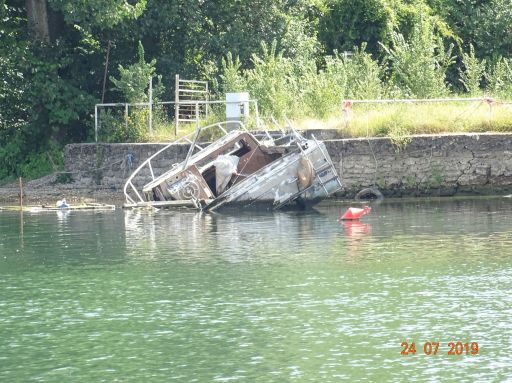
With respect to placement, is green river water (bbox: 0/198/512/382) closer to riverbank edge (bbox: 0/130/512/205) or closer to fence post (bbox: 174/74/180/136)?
riverbank edge (bbox: 0/130/512/205)

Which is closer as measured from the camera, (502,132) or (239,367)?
(239,367)

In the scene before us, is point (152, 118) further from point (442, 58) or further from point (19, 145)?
point (442, 58)

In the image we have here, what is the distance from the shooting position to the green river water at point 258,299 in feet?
44.7

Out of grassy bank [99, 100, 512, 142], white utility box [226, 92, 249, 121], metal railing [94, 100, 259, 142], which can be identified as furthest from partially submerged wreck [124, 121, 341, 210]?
metal railing [94, 100, 259, 142]

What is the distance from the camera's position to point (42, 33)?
38.7m

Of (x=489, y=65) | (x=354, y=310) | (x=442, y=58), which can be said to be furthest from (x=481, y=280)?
(x=489, y=65)

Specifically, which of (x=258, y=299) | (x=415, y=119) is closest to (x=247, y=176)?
(x=415, y=119)

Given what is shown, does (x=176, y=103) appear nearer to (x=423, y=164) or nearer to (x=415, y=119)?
(x=415, y=119)

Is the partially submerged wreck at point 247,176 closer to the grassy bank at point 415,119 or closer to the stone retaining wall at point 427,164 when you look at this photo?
the stone retaining wall at point 427,164

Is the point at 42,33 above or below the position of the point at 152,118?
above

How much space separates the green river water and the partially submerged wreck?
184 centimetres

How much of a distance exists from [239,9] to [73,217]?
12882 mm
